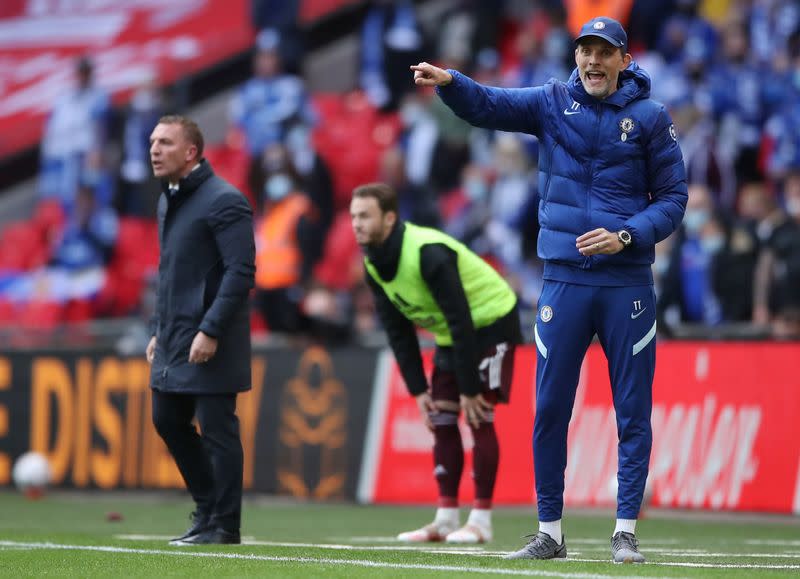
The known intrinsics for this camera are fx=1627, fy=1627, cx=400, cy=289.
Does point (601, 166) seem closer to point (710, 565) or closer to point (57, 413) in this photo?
point (710, 565)

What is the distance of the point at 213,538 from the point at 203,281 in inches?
55.5

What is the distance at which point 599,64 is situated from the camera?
7480mm

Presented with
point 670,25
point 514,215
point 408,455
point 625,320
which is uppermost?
point 670,25

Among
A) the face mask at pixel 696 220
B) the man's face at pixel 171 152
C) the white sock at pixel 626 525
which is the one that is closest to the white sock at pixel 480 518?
the white sock at pixel 626 525

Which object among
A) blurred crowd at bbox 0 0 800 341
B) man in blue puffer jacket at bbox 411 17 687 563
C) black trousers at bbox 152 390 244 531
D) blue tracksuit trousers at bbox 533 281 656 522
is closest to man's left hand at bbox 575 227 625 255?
man in blue puffer jacket at bbox 411 17 687 563

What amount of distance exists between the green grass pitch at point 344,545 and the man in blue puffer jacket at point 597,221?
55 cm

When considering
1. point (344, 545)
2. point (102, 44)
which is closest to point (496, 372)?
point (344, 545)

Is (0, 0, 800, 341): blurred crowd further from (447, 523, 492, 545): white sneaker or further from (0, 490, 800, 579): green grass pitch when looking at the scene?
(447, 523, 492, 545): white sneaker

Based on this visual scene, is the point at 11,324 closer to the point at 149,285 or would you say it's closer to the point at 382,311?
the point at 149,285

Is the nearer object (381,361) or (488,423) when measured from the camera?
(488,423)

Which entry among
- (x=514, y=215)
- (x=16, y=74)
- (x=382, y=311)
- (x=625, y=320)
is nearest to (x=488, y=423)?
(x=382, y=311)

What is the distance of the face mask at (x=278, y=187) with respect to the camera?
17.2 m

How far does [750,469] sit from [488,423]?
11.0 feet

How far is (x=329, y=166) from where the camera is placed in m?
18.5
